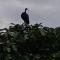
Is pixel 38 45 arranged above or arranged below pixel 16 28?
below

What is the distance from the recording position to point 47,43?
2371mm

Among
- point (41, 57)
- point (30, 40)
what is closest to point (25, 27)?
point (30, 40)

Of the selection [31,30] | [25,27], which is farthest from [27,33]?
Result: [25,27]

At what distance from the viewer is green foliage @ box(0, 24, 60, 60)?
92.2 inches

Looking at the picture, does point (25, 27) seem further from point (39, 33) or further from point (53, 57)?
point (53, 57)

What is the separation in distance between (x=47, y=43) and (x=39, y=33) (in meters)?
0.14

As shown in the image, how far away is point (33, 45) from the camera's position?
2387mm

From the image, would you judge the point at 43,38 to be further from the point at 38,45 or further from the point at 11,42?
the point at 11,42

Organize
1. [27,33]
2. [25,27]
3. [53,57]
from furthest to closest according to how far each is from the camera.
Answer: [25,27]
[27,33]
[53,57]

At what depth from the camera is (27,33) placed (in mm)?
2469

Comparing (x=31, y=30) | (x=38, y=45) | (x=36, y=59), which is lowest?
(x=36, y=59)

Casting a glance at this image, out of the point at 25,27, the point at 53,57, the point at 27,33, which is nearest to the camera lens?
the point at 53,57

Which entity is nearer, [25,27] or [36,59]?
[36,59]

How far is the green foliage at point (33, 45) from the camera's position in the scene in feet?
7.68
